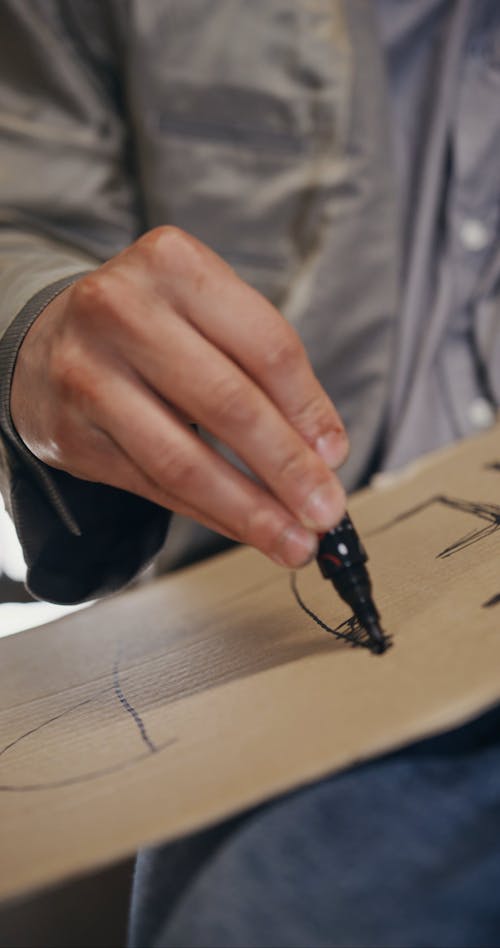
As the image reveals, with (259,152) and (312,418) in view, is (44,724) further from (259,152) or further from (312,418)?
(259,152)

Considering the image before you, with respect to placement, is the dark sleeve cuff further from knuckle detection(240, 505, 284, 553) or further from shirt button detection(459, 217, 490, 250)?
shirt button detection(459, 217, 490, 250)

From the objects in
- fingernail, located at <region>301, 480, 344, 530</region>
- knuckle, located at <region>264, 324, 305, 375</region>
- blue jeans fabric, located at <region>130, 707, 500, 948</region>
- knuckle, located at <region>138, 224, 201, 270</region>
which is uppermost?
knuckle, located at <region>138, 224, 201, 270</region>

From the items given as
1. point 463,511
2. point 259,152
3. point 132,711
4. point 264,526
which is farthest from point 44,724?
point 259,152

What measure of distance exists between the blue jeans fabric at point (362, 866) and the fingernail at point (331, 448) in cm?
12

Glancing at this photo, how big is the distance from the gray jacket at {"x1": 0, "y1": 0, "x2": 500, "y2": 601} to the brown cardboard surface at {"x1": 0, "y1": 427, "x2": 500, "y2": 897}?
22 centimetres

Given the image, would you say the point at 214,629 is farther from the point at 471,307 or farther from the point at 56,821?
the point at 471,307

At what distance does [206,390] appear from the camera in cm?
34

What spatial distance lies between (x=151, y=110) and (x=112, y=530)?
1.29 ft

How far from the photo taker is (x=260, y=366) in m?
0.35

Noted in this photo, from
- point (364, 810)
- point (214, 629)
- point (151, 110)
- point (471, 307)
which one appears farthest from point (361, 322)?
point (364, 810)

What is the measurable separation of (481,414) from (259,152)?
31 cm

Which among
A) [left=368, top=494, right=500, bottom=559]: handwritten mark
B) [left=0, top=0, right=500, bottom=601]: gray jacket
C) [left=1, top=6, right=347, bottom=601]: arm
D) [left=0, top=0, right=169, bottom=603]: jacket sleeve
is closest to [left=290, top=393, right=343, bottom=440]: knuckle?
[left=1, top=6, right=347, bottom=601]: arm

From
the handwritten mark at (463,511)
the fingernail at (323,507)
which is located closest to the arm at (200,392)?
the fingernail at (323,507)

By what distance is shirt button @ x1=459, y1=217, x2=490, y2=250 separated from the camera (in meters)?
0.79
